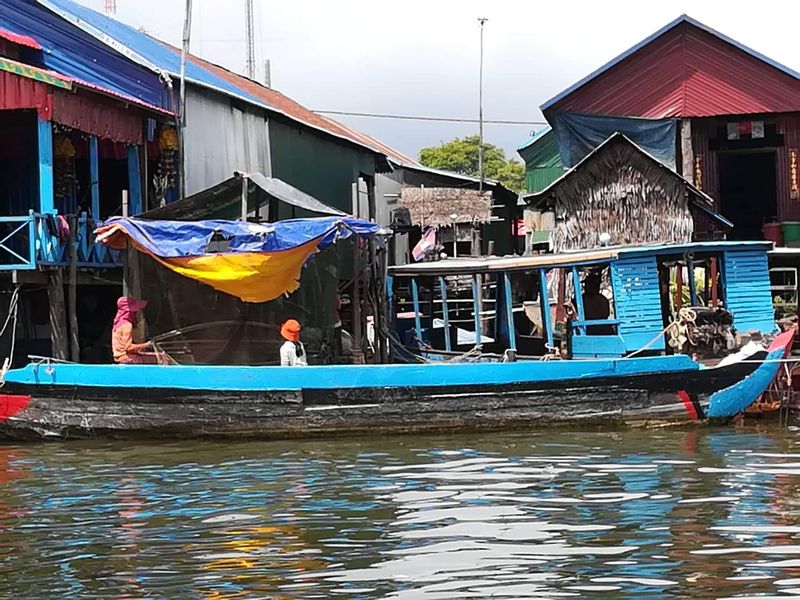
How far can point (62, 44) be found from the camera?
54.6 ft

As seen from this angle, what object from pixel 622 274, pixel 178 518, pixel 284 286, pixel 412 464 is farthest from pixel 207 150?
pixel 178 518

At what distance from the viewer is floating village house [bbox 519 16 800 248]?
2083 cm

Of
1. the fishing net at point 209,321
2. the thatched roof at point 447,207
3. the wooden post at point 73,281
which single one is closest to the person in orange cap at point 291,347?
the fishing net at point 209,321

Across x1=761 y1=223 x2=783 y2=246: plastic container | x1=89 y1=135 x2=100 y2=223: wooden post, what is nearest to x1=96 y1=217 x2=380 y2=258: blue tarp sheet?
x1=89 y1=135 x2=100 y2=223: wooden post

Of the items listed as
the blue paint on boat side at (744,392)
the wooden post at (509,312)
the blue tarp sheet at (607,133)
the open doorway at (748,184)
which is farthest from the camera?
the open doorway at (748,184)

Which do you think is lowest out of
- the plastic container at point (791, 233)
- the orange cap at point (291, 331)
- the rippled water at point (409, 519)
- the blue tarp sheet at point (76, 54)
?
the rippled water at point (409, 519)

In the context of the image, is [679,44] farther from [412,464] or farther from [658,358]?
[412,464]

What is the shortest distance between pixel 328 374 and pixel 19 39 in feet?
24.1

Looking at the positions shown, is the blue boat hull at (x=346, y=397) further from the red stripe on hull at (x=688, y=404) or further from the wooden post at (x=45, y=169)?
the wooden post at (x=45, y=169)

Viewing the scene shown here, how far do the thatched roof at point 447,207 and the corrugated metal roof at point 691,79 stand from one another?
13.7ft

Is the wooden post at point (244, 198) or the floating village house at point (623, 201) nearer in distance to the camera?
the wooden post at point (244, 198)

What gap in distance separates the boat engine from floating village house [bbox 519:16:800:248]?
765 centimetres

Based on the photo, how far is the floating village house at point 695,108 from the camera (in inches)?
820

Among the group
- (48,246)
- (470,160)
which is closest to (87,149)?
(48,246)
